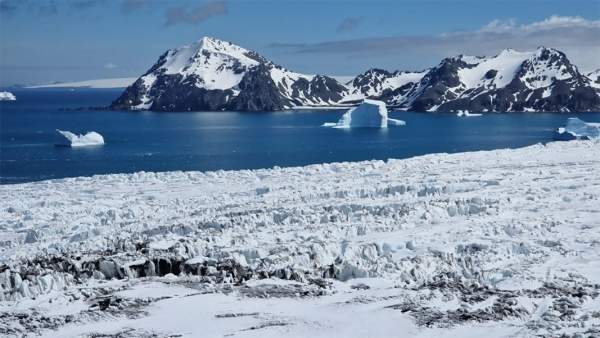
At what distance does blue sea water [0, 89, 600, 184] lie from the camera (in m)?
70.7

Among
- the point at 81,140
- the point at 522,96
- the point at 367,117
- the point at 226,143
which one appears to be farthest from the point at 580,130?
the point at 522,96

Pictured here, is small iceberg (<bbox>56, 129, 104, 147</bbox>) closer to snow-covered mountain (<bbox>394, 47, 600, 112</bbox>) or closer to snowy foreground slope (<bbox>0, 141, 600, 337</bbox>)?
snowy foreground slope (<bbox>0, 141, 600, 337</bbox>)

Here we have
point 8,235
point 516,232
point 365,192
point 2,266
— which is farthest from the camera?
point 365,192

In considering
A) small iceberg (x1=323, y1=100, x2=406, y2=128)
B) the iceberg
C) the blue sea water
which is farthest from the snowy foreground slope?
small iceberg (x1=323, y1=100, x2=406, y2=128)

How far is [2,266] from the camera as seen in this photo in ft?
71.6

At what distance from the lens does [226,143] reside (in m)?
96.2

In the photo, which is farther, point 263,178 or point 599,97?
point 599,97

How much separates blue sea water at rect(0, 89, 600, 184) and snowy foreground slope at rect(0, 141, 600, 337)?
3233cm

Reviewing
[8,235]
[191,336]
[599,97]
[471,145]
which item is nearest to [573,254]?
[191,336]

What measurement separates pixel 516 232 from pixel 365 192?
10441 mm

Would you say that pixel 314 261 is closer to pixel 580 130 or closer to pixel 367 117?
pixel 580 130

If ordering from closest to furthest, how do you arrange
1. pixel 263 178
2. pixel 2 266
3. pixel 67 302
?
pixel 67 302, pixel 2 266, pixel 263 178

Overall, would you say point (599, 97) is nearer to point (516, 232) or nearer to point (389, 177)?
point (389, 177)

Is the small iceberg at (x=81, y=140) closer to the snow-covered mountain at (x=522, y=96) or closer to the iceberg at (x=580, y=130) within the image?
the iceberg at (x=580, y=130)
